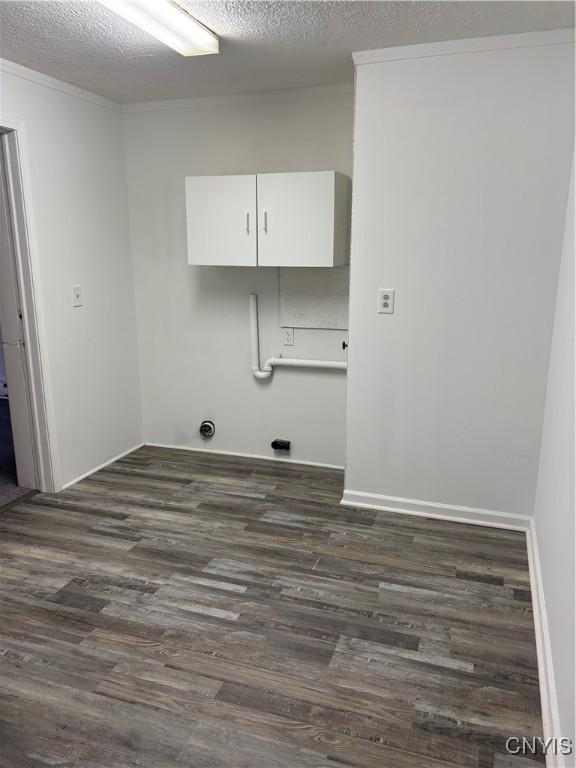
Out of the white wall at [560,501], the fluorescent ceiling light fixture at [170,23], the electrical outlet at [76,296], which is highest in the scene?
the fluorescent ceiling light fixture at [170,23]

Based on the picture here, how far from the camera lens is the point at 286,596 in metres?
2.43

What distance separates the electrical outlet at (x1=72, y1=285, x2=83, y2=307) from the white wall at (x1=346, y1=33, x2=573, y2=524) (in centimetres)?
171

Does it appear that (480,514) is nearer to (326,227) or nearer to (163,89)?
(326,227)

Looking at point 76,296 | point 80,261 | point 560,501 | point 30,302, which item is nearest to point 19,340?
point 30,302

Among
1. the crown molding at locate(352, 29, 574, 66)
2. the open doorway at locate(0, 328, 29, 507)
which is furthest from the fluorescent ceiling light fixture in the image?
the open doorway at locate(0, 328, 29, 507)

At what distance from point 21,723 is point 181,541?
3.86ft

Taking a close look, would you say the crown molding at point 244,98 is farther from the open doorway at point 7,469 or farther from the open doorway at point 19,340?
the open doorway at point 7,469

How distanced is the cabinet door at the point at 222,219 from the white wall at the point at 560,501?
1698mm

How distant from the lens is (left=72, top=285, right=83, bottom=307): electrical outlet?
137 inches

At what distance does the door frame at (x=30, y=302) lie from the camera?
3012 mm

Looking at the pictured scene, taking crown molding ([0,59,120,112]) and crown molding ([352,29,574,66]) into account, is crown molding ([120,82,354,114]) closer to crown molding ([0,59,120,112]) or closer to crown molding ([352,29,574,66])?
crown molding ([0,59,120,112])

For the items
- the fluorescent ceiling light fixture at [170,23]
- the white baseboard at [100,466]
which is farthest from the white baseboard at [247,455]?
the fluorescent ceiling light fixture at [170,23]

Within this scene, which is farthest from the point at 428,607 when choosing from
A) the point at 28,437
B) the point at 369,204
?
the point at 28,437

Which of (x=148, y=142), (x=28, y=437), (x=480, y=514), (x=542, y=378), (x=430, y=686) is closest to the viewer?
(x=430, y=686)
